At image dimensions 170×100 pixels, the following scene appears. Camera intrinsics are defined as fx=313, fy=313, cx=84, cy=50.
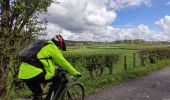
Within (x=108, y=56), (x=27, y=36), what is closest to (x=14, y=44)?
(x=27, y=36)

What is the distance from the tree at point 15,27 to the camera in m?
9.97

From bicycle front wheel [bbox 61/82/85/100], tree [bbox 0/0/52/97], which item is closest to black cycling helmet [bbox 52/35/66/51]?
bicycle front wheel [bbox 61/82/85/100]

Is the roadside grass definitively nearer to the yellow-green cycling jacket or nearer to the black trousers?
the black trousers

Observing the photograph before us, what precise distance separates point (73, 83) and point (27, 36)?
11.6ft

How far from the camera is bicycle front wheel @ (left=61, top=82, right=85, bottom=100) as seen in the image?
7293 mm

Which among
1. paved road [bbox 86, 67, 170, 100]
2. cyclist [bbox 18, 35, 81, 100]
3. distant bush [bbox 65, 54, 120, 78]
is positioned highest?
cyclist [bbox 18, 35, 81, 100]

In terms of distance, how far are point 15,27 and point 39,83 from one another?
13.3 ft

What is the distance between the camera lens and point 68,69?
6691 mm

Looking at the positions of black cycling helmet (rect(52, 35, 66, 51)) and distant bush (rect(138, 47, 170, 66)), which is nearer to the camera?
black cycling helmet (rect(52, 35, 66, 51))

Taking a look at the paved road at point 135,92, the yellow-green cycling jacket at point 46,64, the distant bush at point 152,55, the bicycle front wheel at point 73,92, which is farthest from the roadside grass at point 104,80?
the distant bush at point 152,55

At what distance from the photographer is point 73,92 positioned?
7.72 metres

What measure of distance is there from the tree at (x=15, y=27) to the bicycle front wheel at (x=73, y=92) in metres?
3.18

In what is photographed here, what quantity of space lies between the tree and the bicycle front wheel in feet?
10.4

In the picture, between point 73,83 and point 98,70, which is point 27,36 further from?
point 98,70
